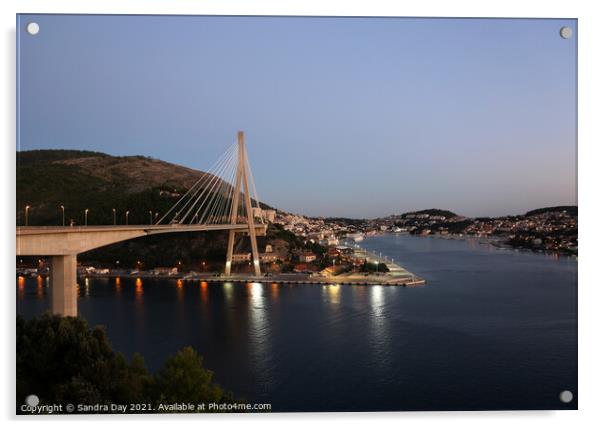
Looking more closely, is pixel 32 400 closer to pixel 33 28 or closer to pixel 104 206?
pixel 33 28

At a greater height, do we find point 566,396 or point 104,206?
point 104,206

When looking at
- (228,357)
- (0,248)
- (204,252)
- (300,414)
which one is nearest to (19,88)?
(0,248)

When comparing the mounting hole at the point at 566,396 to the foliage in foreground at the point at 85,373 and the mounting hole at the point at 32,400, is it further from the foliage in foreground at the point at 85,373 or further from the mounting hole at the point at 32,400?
the mounting hole at the point at 32,400

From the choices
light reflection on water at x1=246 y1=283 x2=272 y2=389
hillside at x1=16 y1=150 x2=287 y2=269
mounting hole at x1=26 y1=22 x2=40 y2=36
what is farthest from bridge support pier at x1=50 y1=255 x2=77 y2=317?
hillside at x1=16 y1=150 x2=287 y2=269

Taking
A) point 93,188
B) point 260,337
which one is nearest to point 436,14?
point 260,337

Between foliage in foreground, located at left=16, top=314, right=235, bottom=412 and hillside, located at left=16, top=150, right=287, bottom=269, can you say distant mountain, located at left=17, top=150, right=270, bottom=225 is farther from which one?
foliage in foreground, located at left=16, top=314, right=235, bottom=412

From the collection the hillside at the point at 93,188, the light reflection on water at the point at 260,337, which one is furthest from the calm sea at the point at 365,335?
the hillside at the point at 93,188
